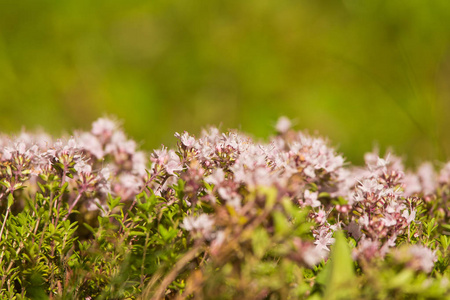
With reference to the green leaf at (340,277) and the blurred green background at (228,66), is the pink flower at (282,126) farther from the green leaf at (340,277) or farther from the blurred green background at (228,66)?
the blurred green background at (228,66)

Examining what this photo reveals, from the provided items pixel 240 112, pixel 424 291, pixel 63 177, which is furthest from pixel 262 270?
pixel 240 112

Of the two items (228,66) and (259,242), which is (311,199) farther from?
(228,66)

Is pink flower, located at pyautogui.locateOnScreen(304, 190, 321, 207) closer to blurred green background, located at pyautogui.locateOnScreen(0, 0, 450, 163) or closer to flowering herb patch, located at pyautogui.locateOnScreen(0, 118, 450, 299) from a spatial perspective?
flowering herb patch, located at pyautogui.locateOnScreen(0, 118, 450, 299)

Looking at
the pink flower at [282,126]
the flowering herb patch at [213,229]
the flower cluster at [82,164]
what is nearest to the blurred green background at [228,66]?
the pink flower at [282,126]

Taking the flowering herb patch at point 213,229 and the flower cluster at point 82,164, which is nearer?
the flowering herb patch at point 213,229

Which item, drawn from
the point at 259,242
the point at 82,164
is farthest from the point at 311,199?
the point at 82,164

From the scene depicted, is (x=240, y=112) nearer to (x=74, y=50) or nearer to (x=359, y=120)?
(x=359, y=120)
